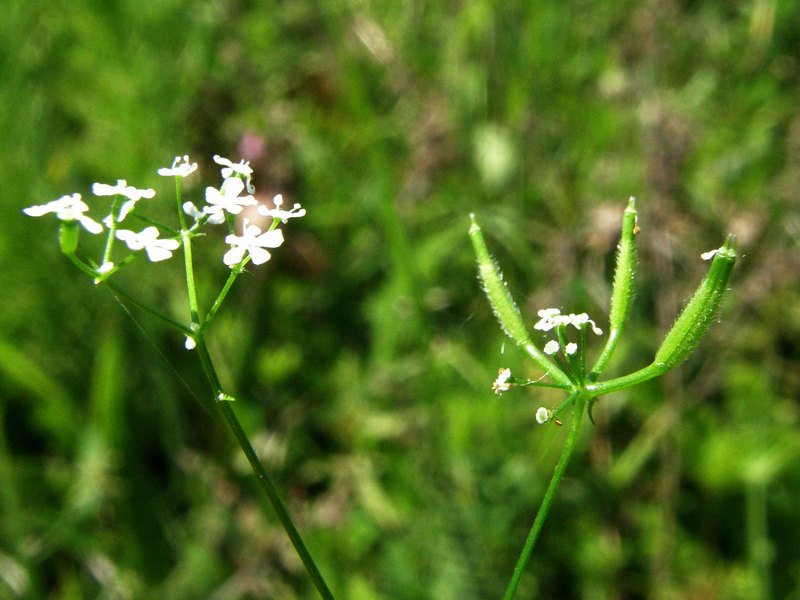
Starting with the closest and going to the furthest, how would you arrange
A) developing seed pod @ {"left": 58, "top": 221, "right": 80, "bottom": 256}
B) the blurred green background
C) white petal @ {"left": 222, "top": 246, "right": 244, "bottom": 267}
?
developing seed pod @ {"left": 58, "top": 221, "right": 80, "bottom": 256} < white petal @ {"left": 222, "top": 246, "right": 244, "bottom": 267} < the blurred green background

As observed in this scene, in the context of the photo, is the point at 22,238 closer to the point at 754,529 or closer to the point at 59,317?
the point at 59,317

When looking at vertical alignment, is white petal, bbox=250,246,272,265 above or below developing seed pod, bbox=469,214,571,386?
below

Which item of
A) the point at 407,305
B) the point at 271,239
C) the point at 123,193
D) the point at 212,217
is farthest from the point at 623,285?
the point at 407,305

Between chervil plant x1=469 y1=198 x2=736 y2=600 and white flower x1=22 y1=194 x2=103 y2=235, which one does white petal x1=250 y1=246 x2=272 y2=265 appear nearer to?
white flower x1=22 y1=194 x2=103 y2=235

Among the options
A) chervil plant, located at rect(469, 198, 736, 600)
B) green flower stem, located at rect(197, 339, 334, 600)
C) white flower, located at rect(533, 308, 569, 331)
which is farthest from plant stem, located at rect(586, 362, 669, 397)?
green flower stem, located at rect(197, 339, 334, 600)

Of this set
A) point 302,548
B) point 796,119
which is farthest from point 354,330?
point 302,548

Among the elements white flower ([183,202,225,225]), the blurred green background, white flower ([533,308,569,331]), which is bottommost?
white flower ([533,308,569,331])

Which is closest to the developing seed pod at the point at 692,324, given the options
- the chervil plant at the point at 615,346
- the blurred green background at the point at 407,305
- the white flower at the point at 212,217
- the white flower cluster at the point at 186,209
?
the chervil plant at the point at 615,346

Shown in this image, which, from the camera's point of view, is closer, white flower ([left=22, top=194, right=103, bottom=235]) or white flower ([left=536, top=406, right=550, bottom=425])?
white flower ([left=22, top=194, right=103, bottom=235])

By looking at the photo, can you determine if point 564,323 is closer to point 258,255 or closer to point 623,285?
point 623,285
